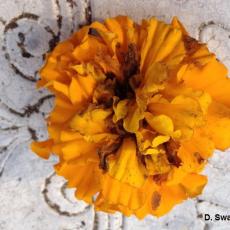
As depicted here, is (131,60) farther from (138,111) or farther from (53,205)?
(53,205)

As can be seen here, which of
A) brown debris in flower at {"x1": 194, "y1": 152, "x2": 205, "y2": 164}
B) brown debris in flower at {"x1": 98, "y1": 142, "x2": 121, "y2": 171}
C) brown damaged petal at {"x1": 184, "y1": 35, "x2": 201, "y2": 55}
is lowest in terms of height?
brown debris in flower at {"x1": 98, "y1": 142, "x2": 121, "y2": 171}

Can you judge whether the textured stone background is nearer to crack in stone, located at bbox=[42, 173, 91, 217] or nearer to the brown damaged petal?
crack in stone, located at bbox=[42, 173, 91, 217]

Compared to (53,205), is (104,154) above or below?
above

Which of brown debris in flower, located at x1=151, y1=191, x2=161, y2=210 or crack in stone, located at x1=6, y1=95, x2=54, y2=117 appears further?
crack in stone, located at x1=6, y1=95, x2=54, y2=117

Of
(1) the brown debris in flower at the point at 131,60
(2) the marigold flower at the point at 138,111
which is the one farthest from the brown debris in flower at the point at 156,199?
(1) the brown debris in flower at the point at 131,60

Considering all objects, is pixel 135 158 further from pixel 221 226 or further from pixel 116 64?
pixel 221 226

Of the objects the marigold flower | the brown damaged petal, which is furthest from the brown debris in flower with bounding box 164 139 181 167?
the brown damaged petal

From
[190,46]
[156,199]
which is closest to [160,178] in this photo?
Answer: [156,199]
